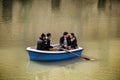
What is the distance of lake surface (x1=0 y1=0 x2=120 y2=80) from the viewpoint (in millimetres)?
20078

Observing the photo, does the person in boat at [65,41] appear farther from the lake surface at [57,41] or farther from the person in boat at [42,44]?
the person in boat at [42,44]

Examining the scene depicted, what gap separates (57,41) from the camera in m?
29.7

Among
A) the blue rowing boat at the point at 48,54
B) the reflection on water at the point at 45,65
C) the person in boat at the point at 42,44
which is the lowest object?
the reflection on water at the point at 45,65

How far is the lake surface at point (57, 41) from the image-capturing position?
20.1m

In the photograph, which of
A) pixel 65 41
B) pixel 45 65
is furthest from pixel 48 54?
pixel 65 41

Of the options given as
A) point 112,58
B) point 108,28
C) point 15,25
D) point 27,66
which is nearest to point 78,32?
point 108,28

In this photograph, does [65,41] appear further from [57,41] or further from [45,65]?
[57,41]

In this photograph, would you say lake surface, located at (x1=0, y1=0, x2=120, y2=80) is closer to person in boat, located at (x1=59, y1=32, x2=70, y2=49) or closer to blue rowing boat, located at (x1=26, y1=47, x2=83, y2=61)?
blue rowing boat, located at (x1=26, y1=47, x2=83, y2=61)

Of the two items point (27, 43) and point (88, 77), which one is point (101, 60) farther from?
point (27, 43)

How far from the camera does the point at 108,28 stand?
37.8m

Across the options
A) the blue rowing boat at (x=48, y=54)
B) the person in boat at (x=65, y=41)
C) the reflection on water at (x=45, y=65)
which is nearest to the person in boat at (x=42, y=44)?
the blue rowing boat at (x=48, y=54)

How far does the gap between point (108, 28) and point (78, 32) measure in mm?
4188

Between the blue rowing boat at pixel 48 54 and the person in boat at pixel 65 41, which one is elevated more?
the person in boat at pixel 65 41

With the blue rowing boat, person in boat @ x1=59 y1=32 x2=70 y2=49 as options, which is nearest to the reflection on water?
the blue rowing boat
